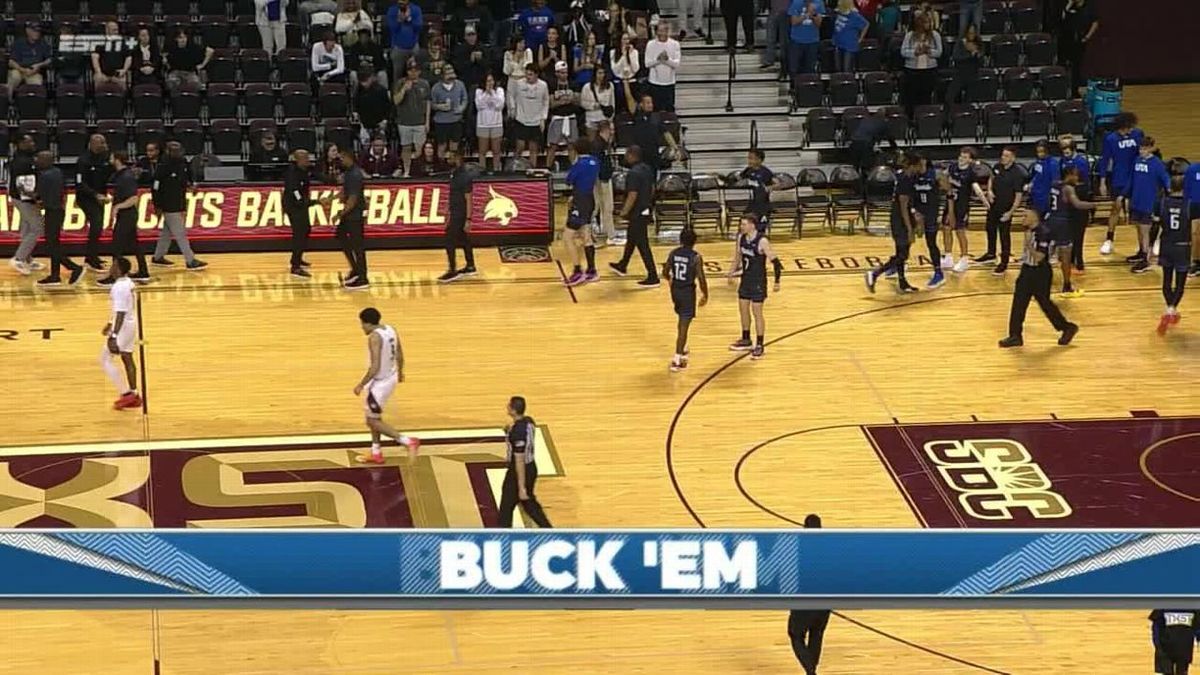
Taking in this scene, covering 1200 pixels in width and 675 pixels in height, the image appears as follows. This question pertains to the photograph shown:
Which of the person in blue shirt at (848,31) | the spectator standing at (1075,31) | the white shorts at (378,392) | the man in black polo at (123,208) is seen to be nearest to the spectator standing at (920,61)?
the person in blue shirt at (848,31)

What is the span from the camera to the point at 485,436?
19.7 meters

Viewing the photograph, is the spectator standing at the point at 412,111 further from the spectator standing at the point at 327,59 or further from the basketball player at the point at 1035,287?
the basketball player at the point at 1035,287

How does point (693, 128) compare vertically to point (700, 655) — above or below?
above

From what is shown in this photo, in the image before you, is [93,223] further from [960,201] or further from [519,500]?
[960,201]

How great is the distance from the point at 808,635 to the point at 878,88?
1702cm

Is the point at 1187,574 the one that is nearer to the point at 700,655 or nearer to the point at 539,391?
the point at 700,655

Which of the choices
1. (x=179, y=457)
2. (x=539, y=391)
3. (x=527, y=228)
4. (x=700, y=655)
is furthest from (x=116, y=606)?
(x=527, y=228)

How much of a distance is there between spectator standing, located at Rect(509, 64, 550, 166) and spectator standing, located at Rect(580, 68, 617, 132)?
59 centimetres

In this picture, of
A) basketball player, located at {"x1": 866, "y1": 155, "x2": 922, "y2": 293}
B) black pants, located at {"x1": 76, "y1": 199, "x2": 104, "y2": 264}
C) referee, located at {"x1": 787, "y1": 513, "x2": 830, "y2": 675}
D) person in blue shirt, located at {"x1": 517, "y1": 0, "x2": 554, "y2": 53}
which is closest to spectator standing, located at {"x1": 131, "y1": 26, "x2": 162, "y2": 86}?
black pants, located at {"x1": 76, "y1": 199, "x2": 104, "y2": 264}

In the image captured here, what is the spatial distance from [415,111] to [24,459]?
35.5 ft

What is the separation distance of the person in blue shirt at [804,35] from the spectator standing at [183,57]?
922 cm

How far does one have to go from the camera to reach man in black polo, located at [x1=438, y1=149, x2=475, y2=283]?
81.8 feet

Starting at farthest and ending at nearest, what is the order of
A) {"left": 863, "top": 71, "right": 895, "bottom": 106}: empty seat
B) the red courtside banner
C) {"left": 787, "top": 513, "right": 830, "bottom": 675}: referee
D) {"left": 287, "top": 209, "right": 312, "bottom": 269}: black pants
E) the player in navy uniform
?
{"left": 863, "top": 71, "right": 895, "bottom": 106}: empty seat, the red courtside banner, {"left": 287, "top": 209, "right": 312, "bottom": 269}: black pants, {"left": 787, "top": 513, "right": 830, "bottom": 675}: referee, the player in navy uniform

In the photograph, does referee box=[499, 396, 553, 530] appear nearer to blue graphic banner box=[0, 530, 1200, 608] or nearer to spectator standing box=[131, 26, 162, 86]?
blue graphic banner box=[0, 530, 1200, 608]
